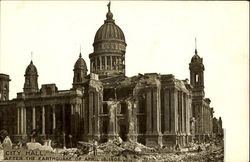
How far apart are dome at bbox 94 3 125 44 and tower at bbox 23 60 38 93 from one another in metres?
1.46

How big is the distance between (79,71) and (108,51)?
143 centimetres

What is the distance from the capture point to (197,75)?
362 inches

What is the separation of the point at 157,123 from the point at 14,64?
338cm

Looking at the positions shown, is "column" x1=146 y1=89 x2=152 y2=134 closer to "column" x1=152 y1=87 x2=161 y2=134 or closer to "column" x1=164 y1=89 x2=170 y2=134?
"column" x1=152 y1=87 x2=161 y2=134

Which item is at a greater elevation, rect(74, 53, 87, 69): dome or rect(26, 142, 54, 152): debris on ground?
rect(74, 53, 87, 69): dome

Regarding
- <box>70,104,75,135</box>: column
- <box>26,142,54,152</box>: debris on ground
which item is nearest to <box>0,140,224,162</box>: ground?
<box>26,142,54,152</box>: debris on ground

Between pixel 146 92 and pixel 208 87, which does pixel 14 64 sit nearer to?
pixel 146 92

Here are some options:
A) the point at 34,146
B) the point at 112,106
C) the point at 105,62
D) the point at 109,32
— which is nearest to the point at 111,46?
the point at 105,62

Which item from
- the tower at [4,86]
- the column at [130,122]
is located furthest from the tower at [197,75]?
the tower at [4,86]

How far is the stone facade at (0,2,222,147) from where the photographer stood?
927cm

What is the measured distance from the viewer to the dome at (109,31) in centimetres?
950

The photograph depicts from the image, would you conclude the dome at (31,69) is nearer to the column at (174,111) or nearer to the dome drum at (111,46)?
the dome drum at (111,46)

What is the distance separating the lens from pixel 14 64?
10.1 meters

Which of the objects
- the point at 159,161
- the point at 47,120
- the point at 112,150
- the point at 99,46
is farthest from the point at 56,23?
the point at 159,161
